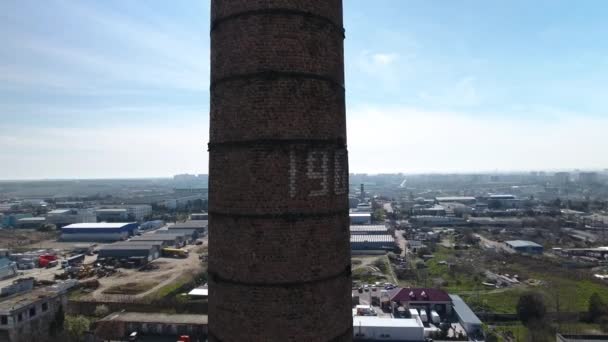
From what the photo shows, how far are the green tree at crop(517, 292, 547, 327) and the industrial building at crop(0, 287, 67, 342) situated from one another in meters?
38.1

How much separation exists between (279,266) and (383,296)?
125 ft

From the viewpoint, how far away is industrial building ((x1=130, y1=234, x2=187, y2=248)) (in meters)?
73.1

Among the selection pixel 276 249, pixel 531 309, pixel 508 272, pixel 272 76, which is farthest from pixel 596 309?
pixel 272 76

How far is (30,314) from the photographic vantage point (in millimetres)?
32594

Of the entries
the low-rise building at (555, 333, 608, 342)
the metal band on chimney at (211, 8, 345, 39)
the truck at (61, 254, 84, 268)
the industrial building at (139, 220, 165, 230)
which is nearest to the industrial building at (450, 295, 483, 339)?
the low-rise building at (555, 333, 608, 342)

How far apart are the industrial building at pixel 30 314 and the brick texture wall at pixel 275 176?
31.2m

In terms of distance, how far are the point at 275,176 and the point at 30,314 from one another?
35.2 meters

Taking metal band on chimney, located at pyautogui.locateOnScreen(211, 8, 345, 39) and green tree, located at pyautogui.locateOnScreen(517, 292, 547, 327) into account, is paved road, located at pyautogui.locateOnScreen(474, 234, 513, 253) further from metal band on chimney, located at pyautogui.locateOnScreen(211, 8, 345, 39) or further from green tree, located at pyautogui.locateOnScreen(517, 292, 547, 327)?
metal band on chimney, located at pyautogui.locateOnScreen(211, 8, 345, 39)

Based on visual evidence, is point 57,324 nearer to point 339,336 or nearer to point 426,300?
point 426,300

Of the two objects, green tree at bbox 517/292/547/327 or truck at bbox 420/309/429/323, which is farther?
truck at bbox 420/309/429/323

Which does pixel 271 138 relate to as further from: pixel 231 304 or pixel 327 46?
pixel 231 304

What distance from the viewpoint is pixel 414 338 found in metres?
31.8

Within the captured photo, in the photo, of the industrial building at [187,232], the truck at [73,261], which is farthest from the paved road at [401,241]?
the truck at [73,261]

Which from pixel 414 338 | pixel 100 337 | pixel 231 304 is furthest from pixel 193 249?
pixel 231 304
